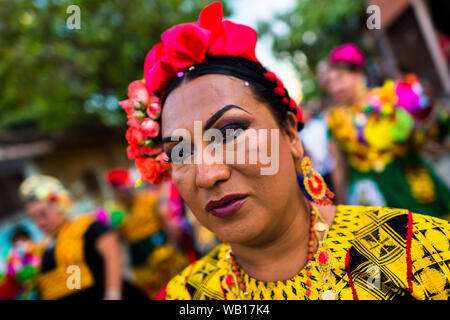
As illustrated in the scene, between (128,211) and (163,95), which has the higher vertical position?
(163,95)

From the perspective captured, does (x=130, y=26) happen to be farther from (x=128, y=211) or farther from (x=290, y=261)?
(x=290, y=261)

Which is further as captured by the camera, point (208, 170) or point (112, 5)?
point (112, 5)

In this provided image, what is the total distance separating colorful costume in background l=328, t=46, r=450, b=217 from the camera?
2.95m

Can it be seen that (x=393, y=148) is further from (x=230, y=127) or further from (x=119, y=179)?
(x=119, y=179)

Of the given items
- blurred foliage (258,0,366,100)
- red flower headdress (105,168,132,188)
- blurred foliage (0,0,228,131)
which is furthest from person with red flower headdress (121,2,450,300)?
blurred foliage (258,0,366,100)

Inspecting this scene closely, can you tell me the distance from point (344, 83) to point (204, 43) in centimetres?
230

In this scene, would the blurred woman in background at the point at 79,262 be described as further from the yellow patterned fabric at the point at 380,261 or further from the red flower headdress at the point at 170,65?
the yellow patterned fabric at the point at 380,261

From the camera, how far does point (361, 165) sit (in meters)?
3.31

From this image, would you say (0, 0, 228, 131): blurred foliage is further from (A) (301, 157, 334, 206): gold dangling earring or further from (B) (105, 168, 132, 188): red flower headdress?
(A) (301, 157, 334, 206): gold dangling earring

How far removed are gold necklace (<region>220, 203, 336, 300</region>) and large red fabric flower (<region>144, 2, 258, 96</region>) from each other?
798 millimetres

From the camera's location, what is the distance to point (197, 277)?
1.65 metres
